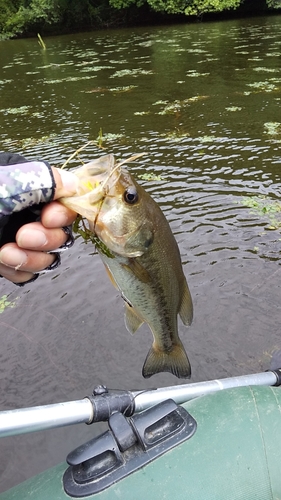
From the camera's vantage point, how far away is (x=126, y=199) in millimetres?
1914

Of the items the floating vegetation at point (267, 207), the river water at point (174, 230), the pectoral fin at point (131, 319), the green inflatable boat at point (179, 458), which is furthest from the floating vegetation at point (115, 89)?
the green inflatable boat at point (179, 458)

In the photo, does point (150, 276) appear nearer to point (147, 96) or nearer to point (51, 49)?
point (147, 96)

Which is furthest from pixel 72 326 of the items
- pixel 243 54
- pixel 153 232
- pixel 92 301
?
pixel 243 54

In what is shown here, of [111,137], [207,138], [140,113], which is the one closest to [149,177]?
[207,138]

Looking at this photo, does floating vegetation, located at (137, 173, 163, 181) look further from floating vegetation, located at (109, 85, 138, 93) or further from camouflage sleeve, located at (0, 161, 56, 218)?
floating vegetation, located at (109, 85, 138, 93)

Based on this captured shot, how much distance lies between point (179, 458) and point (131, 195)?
1076 mm

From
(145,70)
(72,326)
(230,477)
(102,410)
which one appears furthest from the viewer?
(145,70)

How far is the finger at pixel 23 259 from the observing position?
1853 millimetres

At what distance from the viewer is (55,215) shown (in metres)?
1.77

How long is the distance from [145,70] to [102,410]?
1630cm

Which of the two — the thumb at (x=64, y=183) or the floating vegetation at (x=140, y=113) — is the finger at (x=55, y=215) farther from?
the floating vegetation at (x=140, y=113)

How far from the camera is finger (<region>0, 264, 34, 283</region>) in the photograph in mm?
2010

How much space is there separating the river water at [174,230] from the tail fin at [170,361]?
1341mm

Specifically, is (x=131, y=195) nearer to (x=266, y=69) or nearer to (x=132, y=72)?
(x=266, y=69)
